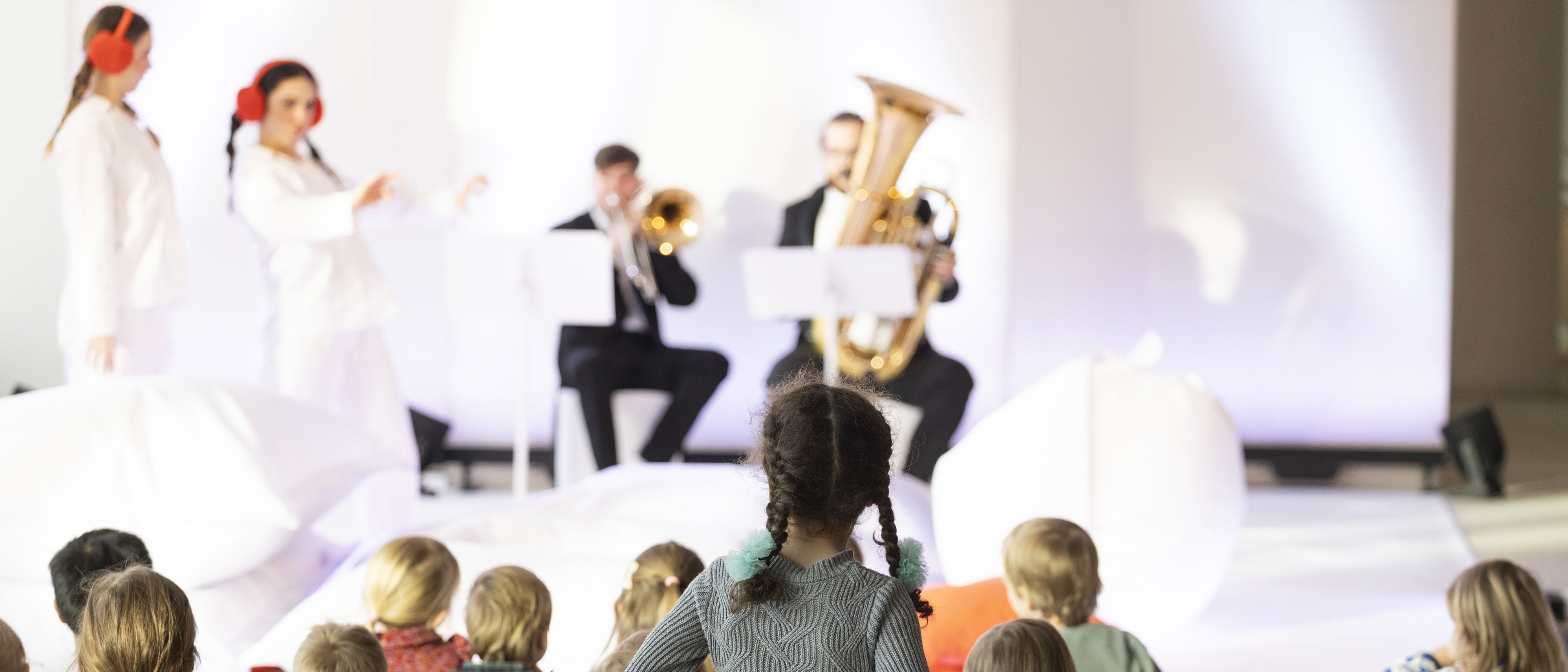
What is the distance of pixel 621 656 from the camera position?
5.76 ft

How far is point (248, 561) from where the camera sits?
2.99 meters

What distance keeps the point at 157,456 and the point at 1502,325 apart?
31.1 ft

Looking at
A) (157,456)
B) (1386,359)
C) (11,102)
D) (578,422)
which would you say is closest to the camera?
(157,456)

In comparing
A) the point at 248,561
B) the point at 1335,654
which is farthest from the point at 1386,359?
the point at 248,561

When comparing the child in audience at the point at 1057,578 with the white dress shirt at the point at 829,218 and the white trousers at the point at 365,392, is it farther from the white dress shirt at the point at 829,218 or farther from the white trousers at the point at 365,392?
the white dress shirt at the point at 829,218

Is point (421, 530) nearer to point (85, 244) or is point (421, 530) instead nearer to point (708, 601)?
point (85, 244)

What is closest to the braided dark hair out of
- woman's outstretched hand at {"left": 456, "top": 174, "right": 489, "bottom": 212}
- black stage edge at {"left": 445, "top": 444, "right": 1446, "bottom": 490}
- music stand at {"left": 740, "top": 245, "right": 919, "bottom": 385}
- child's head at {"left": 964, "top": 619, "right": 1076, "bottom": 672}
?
child's head at {"left": 964, "top": 619, "right": 1076, "bottom": 672}

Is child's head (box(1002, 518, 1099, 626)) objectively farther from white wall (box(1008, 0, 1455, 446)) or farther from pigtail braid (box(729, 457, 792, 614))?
white wall (box(1008, 0, 1455, 446))

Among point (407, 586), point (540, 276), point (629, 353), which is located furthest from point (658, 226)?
point (407, 586)

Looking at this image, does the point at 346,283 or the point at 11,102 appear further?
the point at 11,102

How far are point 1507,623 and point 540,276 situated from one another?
2685mm

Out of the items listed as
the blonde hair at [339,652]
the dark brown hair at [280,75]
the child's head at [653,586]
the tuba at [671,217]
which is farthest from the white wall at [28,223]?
the blonde hair at [339,652]

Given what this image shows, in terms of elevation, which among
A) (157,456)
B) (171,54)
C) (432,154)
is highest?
(171,54)

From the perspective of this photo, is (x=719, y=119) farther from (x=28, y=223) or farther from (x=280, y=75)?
(x=28, y=223)
